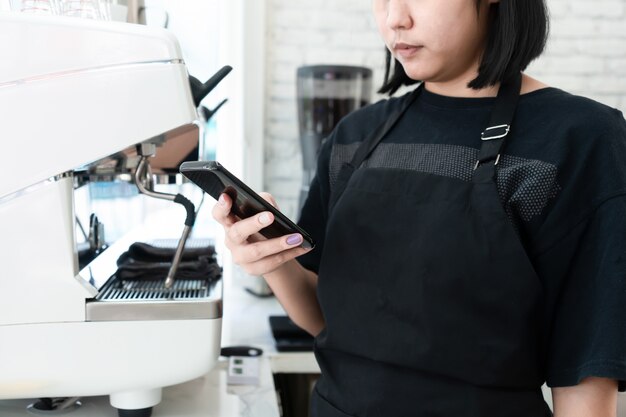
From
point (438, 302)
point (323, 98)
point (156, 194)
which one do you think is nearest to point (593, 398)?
point (438, 302)

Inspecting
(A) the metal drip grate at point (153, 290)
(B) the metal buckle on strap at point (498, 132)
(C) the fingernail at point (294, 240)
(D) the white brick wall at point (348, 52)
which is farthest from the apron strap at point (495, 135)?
(D) the white brick wall at point (348, 52)

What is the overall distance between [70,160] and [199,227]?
2.90 ft

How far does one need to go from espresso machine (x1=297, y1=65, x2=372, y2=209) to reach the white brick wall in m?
0.18

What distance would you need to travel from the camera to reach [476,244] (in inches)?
33.0

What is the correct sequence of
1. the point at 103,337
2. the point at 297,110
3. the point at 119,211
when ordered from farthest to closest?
the point at 297,110 < the point at 119,211 < the point at 103,337

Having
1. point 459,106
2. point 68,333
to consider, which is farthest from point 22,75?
point 459,106

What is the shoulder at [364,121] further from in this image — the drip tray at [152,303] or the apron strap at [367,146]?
the drip tray at [152,303]

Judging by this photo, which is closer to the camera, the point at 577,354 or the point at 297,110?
the point at 577,354

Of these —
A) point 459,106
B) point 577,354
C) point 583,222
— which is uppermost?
point 459,106

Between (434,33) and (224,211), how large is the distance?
39 cm

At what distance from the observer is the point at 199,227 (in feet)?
5.67

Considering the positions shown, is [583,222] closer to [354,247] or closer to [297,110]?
[354,247]

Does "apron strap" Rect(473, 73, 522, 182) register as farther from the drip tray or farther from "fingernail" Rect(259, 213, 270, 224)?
the drip tray

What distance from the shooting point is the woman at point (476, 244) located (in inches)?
31.5
